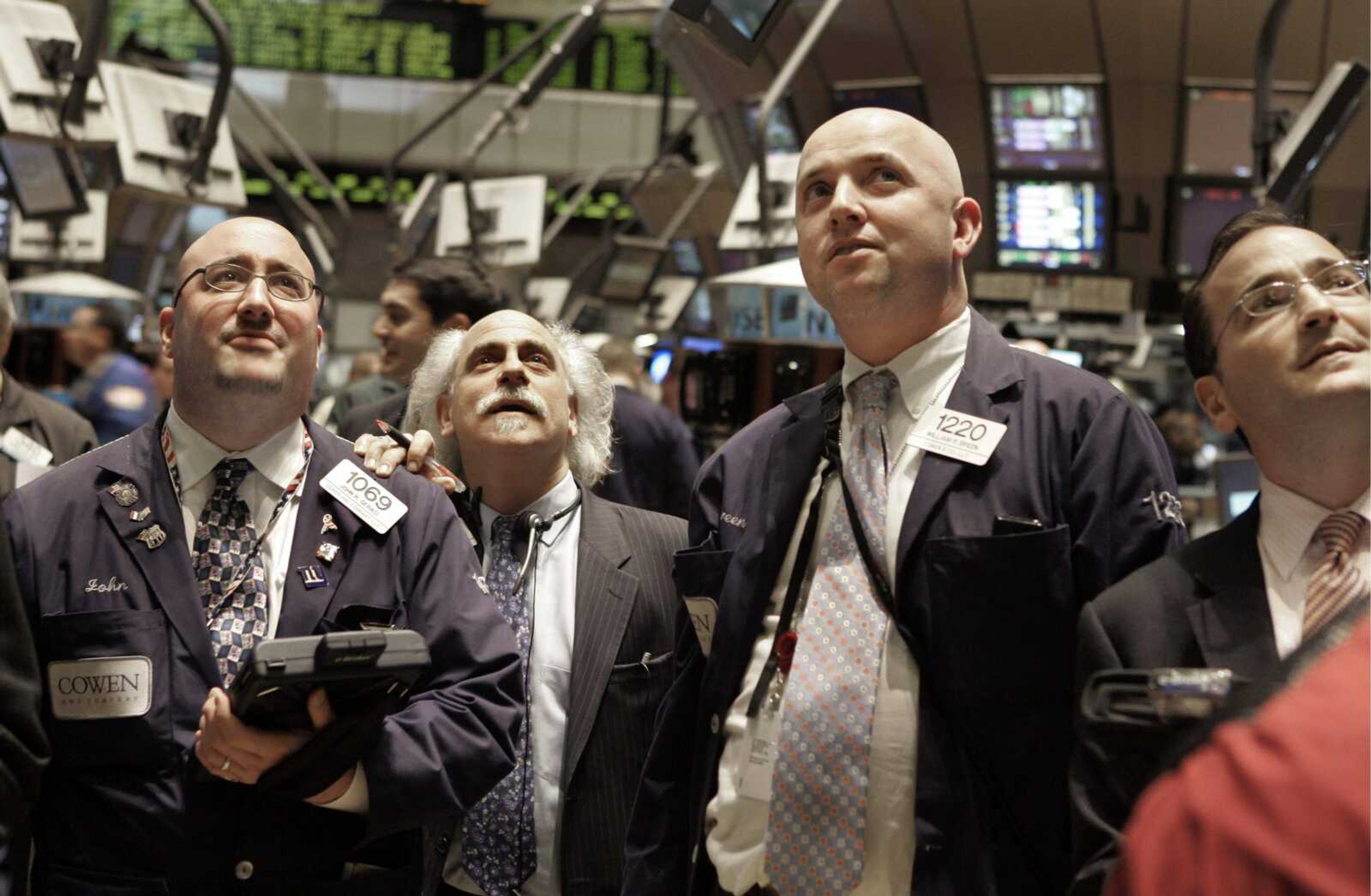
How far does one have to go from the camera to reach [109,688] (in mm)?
2301

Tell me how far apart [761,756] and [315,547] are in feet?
2.69

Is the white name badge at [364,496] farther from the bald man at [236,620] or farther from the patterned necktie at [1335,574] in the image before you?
the patterned necktie at [1335,574]

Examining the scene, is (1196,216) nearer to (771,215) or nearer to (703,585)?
(771,215)

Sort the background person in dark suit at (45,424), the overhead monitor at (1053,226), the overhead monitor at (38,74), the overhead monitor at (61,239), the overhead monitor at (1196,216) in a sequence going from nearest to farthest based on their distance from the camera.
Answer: the background person in dark suit at (45,424) < the overhead monitor at (38,74) < the overhead monitor at (61,239) < the overhead monitor at (1196,216) < the overhead monitor at (1053,226)

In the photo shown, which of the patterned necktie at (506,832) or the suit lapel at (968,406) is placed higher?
the suit lapel at (968,406)

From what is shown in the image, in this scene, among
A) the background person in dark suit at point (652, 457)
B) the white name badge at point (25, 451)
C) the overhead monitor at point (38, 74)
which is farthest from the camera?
the overhead monitor at point (38, 74)

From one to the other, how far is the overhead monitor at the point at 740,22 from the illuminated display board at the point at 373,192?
16.1 m

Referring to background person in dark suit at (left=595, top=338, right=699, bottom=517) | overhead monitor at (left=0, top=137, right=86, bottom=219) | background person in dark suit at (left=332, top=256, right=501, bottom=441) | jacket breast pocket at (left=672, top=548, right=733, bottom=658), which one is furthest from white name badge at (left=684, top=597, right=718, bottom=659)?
Answer: overhead monitor at (left=0, top=137, right=86, bottom=219)

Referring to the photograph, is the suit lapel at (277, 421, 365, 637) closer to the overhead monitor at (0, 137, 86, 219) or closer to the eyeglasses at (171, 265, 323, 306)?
the eyeglasses at (171, 265, 323, 306)

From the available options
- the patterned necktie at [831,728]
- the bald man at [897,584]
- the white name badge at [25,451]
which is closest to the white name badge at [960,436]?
the bald man at [897,584]

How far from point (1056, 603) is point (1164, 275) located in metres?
10.2

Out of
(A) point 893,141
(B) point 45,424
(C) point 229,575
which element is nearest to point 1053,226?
(B) point 45,424

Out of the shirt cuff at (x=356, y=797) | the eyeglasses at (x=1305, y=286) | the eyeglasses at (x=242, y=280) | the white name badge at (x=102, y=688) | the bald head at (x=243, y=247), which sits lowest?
the shirt cuff at (x=356, y=797)

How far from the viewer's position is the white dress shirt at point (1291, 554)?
1970 mm
